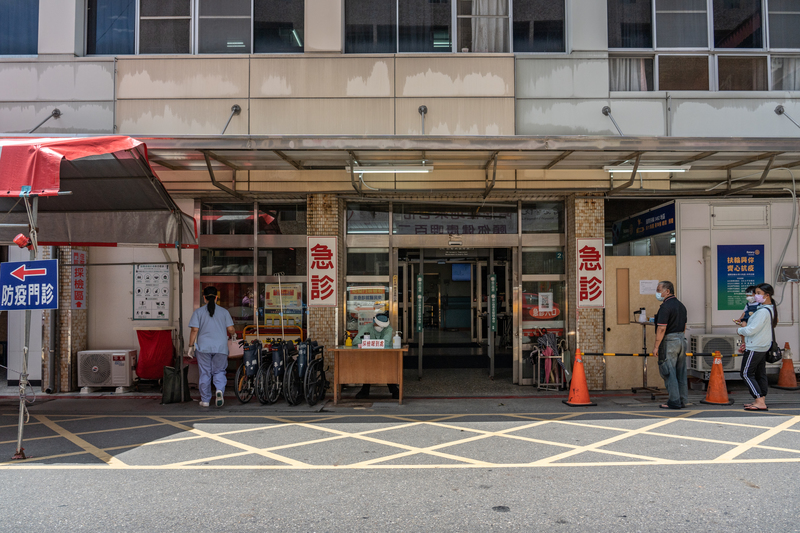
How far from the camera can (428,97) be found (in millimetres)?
9727

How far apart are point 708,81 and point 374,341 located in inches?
315

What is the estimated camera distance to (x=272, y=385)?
8508 millimetres

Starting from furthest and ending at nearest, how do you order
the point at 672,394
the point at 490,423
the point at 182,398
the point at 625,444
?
the point at 182,398, the point at 672,394, the point at 490,423, the point at 625,444

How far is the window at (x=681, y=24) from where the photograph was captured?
10.1 m

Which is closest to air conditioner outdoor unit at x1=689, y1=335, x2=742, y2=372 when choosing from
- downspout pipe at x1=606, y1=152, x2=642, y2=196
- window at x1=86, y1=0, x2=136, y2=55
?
downspout pipe at x1=606, y1=152, x2=642, y2=196

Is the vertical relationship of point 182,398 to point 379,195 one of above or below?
below

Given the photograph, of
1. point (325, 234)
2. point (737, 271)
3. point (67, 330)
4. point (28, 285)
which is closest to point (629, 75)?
point (737, 271)

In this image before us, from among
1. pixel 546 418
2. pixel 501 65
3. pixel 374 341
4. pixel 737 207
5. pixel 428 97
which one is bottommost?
pixel 546 418

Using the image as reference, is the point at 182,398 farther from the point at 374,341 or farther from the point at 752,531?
the point at 752,531

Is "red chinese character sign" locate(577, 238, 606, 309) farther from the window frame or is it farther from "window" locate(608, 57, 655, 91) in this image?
the window frame

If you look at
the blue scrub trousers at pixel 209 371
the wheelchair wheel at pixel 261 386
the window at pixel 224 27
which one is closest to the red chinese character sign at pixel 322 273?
the wheelchair wheel at pixel 261 386

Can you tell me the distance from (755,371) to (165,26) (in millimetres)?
11866

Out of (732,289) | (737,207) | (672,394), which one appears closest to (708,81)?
(737,207)

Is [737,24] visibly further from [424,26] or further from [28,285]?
[28,285]
